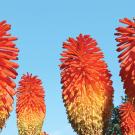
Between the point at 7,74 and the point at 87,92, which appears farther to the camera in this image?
the point at 87,92

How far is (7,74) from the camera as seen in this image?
17094 millimetres

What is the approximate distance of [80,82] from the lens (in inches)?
983

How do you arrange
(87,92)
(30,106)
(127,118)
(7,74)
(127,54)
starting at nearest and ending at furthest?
(7,74), (127,54), (87,92), (30,106), (127,118)

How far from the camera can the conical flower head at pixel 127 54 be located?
2039cm

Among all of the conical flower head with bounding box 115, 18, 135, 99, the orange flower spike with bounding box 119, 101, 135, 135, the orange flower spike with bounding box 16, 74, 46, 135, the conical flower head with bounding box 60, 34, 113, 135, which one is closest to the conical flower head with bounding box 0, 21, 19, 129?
the conical flower head with bounding box 115, 18, 135, 99

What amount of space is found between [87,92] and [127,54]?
4.85m

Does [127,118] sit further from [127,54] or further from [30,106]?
[127,54]

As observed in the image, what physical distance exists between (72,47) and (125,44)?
5.18 meters

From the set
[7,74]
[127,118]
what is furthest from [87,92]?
[127,118]

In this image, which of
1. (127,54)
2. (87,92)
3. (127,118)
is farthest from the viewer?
(127,118)

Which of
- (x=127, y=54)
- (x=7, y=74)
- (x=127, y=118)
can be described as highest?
(x=127, y=118)

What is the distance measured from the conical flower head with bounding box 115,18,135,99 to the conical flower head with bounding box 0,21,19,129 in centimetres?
470

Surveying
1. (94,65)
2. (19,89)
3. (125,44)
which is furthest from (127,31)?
(19,89)

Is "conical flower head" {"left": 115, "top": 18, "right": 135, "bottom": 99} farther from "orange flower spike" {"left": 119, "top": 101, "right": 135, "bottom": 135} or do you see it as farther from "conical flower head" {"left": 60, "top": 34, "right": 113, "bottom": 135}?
"orange flower spike" {"left": 119, "top": 101, "right": 135, "bottom": 135}
